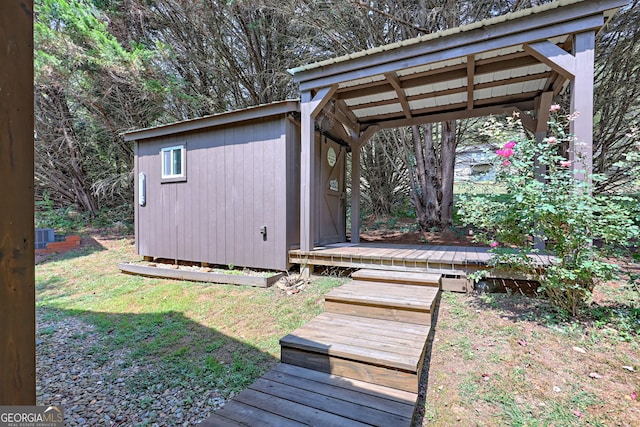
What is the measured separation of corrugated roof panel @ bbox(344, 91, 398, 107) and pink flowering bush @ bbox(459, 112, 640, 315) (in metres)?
2.43

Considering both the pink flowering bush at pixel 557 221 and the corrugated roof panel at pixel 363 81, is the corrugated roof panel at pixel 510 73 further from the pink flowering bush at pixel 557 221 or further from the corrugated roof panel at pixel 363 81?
the pink flowering bush at pixel 557 221

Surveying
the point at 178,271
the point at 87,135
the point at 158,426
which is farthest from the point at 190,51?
the point at 158,426

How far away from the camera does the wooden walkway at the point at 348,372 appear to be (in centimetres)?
156

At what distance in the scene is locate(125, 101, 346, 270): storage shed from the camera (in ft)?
14.5

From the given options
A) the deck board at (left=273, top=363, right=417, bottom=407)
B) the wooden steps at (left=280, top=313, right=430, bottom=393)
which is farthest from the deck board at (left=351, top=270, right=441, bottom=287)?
the deck board at (left=273, top=363, right=417, bottom=407)

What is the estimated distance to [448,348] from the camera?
236 centimetres

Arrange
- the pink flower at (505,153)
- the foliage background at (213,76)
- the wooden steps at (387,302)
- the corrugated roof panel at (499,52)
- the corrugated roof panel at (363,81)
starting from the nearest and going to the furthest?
1. the wooden steps at (387,302)
2. the pink flower at (505,153)
3. the corrugated roof panel at (499,52)
4. the corrugated roof panel at (363,81)
5. the foliage background at (213,76)

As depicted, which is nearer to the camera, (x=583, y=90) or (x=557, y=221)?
(x=557, y=221)

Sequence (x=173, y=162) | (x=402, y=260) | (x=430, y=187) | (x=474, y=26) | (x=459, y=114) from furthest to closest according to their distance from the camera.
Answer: (x=430, y=187)
(x=173, y=162)
(x=459, y=114)
(x=402, y=260)
(x=474, y=26)

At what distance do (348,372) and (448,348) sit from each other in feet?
3.05

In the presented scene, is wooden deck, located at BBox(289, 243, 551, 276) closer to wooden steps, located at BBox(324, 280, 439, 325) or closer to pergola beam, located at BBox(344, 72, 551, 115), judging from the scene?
wooden steps, located at BBox(324, 280, 439, 325)

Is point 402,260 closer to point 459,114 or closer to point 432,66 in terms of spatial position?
point 432,66

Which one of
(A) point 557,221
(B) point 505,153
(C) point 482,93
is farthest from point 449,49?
(A) point 557,221

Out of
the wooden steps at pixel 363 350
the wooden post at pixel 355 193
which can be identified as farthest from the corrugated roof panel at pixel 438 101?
the wooden steps at pixel 363 350
